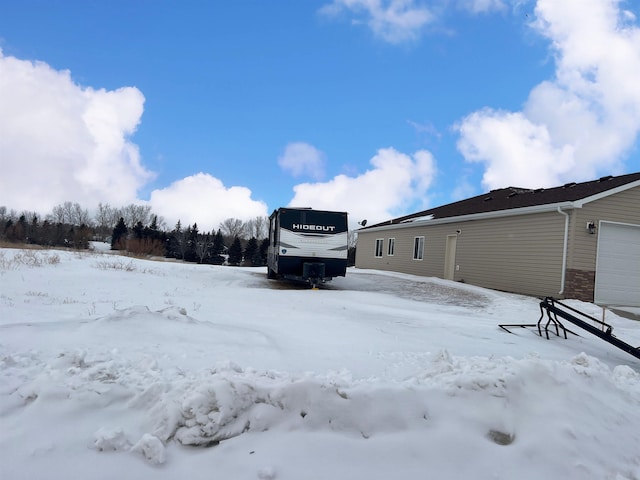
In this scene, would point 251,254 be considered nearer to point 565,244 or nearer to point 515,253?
point 515,253

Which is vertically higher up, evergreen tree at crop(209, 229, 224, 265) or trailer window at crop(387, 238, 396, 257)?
trailer window at crop(387, 238, 396, 257)

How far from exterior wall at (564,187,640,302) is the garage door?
256mm

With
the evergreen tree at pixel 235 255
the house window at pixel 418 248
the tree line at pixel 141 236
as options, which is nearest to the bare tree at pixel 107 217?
the tree line at pixel 141 236

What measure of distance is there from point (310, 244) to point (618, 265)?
1059 centimetres

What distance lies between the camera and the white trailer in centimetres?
1290

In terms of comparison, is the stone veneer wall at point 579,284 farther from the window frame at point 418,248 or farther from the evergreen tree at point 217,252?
the evergreen tree at point 217,252

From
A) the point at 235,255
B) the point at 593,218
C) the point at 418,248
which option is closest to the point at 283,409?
the point at 593,218

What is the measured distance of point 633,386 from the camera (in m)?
3.81

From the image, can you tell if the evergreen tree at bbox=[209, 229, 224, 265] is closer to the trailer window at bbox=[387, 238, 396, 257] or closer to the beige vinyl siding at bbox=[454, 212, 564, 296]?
the trailer window at bbox=[387, 238, 396, 257]

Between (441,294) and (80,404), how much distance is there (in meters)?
11.9

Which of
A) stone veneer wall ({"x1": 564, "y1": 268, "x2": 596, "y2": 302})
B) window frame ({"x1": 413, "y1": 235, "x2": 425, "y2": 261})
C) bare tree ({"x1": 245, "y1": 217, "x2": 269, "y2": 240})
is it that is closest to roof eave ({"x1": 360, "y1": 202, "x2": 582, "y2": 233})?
window frame ({"x1": 413, "y1": 235, "x2": 425, "y2": 261})

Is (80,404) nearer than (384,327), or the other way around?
(80,404)

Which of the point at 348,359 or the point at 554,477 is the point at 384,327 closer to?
the point at 348,359

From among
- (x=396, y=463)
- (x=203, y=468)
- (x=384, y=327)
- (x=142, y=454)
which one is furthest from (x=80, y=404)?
(x=384, y=327)
